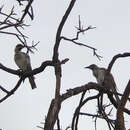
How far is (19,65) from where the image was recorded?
28.9 feet

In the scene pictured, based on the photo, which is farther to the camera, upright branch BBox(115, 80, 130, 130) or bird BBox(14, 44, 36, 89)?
bird BBox(14, 44, 36, 89)

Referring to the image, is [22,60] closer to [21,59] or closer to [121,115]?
[21,59]

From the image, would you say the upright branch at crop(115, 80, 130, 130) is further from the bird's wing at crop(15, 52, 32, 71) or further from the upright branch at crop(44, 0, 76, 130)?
the bird's wing at crop(15, 52, 32, 71)

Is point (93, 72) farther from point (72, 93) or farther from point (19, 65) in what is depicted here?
point (72, 93)

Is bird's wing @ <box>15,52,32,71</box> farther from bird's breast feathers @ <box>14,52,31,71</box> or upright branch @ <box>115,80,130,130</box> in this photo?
upright branch @ <box>115,80,130,130</box>

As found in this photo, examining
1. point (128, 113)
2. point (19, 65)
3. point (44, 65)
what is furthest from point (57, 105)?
point (19, 65)

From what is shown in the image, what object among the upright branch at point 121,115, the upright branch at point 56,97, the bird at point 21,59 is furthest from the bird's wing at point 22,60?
the upright branch at point 121,115

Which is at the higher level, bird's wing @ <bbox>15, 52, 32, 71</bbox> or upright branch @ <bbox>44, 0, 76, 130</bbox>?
bird's wing @ <bbox>15, 52, 32, 71</bbox>

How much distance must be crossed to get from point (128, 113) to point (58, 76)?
1.61 ft

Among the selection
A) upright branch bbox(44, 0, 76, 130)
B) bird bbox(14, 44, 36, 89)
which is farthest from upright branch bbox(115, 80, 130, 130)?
bird bbox(14, 44, 36, 89)

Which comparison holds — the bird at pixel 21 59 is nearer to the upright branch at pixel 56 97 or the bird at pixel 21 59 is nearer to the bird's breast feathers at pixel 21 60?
the bird's breast feathers at pixel 21 60

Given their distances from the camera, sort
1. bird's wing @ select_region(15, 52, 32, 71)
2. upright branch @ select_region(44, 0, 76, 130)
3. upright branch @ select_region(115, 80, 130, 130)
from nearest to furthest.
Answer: upright branch @ select_region(44, 0, 76, 130)
upright branch @ select_region(115, 80, 130, 130)
bird's wing @ select_region(15, 52, 32, 71)

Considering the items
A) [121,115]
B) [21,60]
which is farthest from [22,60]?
[121,115]

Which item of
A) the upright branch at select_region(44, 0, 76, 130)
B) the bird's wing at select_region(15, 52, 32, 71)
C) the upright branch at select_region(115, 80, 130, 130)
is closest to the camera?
the upright branch at select_region(44, 0, 76, 130)
